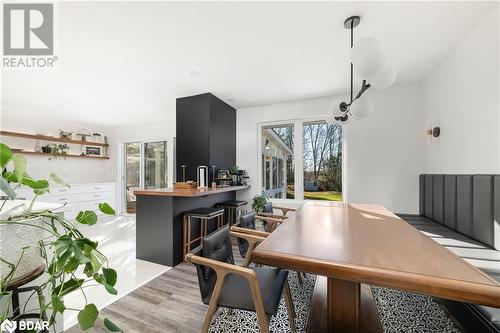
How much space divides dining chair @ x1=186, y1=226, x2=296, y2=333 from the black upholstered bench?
3.67ft

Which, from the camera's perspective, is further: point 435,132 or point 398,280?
point 435,132

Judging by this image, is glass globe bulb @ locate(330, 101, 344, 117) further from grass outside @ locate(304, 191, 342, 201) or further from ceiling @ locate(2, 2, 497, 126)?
grass outside @ locate(304, 191, 342, 201)

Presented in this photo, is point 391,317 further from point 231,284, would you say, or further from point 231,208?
point 231,208

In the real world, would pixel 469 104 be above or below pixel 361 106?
above

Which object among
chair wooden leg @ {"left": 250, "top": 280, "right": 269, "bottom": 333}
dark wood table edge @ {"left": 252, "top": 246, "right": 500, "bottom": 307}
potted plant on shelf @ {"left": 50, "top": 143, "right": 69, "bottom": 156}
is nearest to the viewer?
dark wood table edge @ {"left": 252, "top": 246, "right": 500, "bottom": 307}

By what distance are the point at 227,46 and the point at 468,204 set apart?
2889mm

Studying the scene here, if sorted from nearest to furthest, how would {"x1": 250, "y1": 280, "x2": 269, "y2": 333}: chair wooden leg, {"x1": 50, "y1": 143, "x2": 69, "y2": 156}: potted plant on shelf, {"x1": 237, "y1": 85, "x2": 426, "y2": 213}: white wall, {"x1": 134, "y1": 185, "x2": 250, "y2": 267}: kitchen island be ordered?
{"x1": 250, "y1": 280, "x2": 269, "y2": 333}: chair wooden leg, {"x1": 134, "y1": 185, "x2": 250, "y2": 267}: kitchen island, {"x1": 237, "y1": 85, "x2": 426, "y2": 213}: white wall, {"x1": 50, "y1": 143, "x2": 69, "y2": 156}: potted plant on shelf

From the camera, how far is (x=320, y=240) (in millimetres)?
1257

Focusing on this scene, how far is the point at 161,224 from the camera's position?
2754mm

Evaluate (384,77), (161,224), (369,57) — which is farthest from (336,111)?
(161,224)

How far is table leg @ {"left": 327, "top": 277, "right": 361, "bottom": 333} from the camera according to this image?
1234mm

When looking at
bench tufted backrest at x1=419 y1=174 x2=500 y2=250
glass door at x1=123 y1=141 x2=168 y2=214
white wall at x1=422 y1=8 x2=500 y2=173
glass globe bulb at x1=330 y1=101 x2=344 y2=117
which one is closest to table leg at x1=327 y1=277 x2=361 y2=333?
bench tufted backrest at x1=419 y1=174 x2=500 y2=250

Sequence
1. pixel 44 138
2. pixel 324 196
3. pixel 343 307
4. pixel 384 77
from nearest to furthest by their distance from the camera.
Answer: pixel 343 307, pixel 384 77, pixel 324 196, pixel 44 138

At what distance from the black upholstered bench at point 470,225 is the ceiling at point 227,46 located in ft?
4.88
